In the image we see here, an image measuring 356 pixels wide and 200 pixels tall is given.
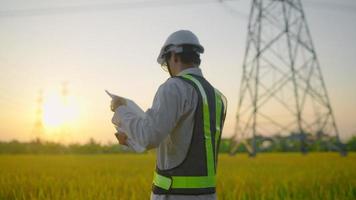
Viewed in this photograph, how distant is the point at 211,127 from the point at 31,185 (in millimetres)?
6521

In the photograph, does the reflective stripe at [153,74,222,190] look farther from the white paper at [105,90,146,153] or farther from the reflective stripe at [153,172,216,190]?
the white paper at [105,90,146,153]

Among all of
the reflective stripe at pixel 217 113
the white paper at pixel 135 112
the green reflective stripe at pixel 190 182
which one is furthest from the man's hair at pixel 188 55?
the green reflective stripe at pixel 190 182

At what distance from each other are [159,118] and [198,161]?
37 cm

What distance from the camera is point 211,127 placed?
9.56 ft

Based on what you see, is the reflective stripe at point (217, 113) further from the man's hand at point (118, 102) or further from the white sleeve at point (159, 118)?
the man's hand at point (118, 102)

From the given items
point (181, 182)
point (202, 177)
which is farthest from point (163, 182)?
point (202, 177)

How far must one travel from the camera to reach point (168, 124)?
2697 mm

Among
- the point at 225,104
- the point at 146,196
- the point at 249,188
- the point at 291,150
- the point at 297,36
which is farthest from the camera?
the point at 291,150

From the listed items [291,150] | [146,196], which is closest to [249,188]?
[146,196]

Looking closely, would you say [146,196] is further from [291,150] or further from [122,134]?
[291,150]

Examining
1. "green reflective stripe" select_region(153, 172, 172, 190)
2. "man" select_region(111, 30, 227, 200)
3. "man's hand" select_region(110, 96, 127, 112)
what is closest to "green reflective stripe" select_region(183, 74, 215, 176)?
"man" select_region(111, 30, 227, 200)

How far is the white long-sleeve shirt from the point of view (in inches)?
106

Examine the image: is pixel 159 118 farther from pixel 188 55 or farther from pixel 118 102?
pixel 188 55

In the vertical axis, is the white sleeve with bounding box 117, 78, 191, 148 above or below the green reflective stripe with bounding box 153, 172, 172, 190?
above
